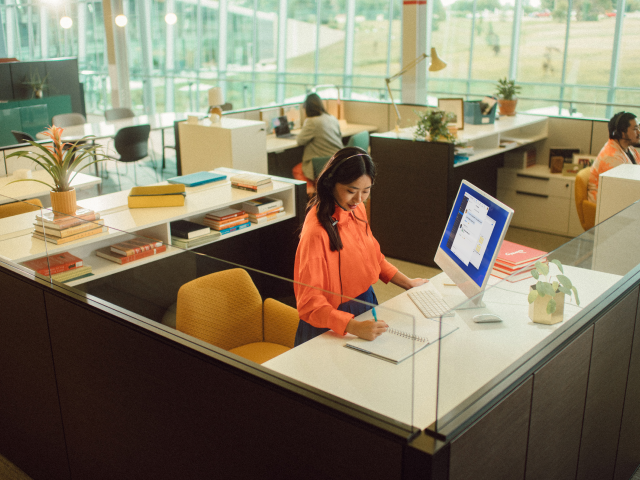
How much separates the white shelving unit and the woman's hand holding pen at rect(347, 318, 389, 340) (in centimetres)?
61

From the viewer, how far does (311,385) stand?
1.54m

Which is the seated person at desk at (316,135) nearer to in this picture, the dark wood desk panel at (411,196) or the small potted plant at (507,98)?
the dark wood desk panel at (411,196)

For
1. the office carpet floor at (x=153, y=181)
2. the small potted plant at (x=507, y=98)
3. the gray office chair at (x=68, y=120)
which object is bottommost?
the office carpet floor at (x=153, y=181)

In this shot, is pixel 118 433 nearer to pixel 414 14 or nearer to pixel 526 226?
pixel 526 226

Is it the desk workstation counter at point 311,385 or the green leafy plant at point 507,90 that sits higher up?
the green leafy plant at point 507,90

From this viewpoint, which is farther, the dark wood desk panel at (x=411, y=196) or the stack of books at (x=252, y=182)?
the dark wood desk panel at (x=411, y=196)

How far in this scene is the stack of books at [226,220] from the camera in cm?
366

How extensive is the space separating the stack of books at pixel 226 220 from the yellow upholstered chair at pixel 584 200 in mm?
2420

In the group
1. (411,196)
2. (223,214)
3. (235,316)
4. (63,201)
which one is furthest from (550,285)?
(411,196)

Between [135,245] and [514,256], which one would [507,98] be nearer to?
[514,256]

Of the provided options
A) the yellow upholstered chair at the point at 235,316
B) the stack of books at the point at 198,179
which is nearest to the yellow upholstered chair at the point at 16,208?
the stack of books at the point at 198,179

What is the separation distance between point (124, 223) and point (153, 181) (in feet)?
16.0

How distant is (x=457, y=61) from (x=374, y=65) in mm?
1669

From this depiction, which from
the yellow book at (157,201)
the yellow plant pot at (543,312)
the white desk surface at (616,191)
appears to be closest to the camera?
the yellow plant pot at (543,312)
